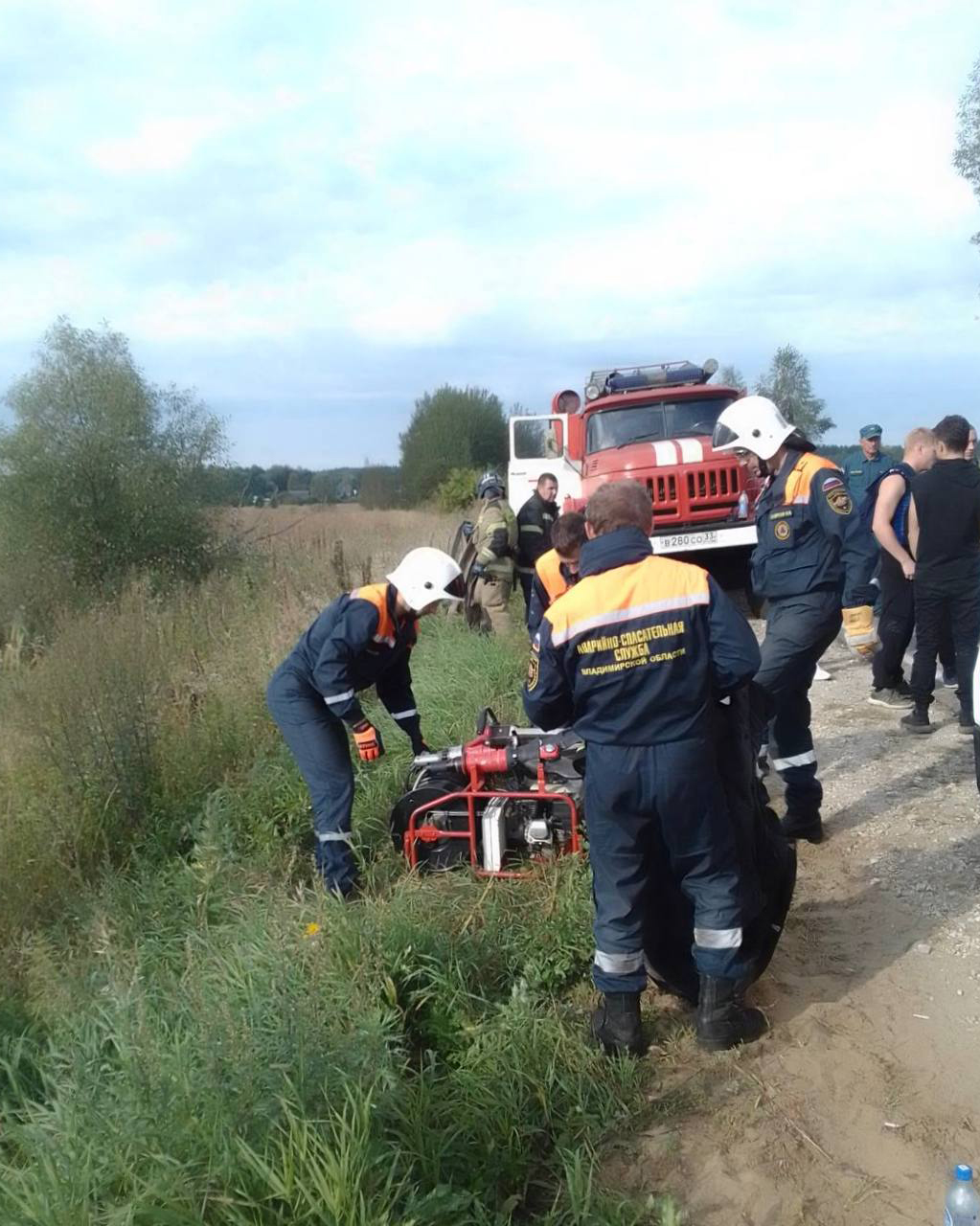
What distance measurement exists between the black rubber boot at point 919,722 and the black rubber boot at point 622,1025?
12.5ft

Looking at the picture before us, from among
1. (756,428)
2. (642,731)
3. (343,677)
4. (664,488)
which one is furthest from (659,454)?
(642,731)

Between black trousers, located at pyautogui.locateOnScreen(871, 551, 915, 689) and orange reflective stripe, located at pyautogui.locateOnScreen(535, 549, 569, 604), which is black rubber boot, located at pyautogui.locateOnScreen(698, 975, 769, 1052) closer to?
orange reflective stripe, located at pyautogui.locateOnScreen(535, 549, 569, 604)

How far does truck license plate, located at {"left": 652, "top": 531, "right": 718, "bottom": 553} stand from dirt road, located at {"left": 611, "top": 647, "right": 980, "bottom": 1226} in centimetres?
487

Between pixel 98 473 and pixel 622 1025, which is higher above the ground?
pixel 98 473

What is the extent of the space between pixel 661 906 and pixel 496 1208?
1083mm

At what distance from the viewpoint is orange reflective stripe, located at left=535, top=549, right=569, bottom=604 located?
5.60m

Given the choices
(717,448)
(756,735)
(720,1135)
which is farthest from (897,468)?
(720,1135)

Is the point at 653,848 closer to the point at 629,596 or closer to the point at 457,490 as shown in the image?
the point at 629,596

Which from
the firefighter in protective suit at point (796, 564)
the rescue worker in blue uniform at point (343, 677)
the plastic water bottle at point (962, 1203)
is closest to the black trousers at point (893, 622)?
the firefighter in protective suit at point (796, 564)

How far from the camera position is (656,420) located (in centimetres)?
1062

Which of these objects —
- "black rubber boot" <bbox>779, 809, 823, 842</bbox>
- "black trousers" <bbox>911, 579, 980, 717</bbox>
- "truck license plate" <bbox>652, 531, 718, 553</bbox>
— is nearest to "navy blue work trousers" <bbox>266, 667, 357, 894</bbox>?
"black rubber boot" <bbox>779, 809, 823, 842</bbox>

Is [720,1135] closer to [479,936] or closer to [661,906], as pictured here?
[661,906]

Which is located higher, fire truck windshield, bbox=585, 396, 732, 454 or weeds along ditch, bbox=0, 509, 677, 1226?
fire truck windshield, bbox=585, 396, 732, 454

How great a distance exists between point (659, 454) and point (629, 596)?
24.0 ft
